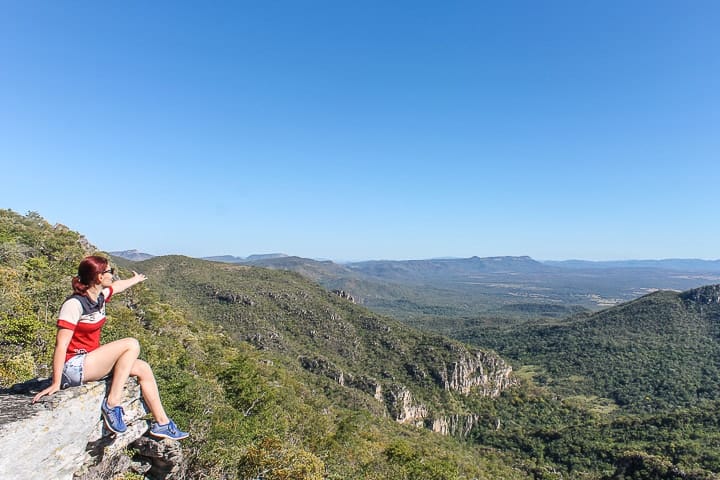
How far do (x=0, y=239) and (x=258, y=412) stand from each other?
32457mm

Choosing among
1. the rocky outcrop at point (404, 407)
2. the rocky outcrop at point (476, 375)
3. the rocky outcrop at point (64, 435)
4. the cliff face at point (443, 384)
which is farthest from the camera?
the rocky outcrop at point (476, 375)

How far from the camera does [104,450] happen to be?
7.47m

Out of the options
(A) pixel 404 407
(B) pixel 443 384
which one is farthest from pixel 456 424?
(A) pixel 404 407

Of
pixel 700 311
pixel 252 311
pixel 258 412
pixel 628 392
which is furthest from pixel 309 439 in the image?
pixel 700 311

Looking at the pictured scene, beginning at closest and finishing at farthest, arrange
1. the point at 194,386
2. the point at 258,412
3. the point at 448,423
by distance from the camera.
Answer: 1. the point at 194,386
2. the point at 258,412
3. the point at 448,423

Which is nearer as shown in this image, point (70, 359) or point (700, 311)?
point (70, 359)

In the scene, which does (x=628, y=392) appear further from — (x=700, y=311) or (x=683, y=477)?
(x=683, y=477)

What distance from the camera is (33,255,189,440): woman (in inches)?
242

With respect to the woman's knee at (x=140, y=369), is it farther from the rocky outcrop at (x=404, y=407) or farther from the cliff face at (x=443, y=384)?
the rocky outcrop at (x=404, y=407)

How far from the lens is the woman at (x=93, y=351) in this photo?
20.2ft

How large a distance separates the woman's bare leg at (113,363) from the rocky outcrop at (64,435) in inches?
11.8

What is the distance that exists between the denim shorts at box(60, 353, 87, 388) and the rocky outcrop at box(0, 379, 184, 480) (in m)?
0.19

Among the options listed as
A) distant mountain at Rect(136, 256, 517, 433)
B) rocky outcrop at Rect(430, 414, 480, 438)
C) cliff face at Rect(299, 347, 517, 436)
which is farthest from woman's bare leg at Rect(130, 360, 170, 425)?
rocky outcrop at Rect(430, 414, 480, 438)

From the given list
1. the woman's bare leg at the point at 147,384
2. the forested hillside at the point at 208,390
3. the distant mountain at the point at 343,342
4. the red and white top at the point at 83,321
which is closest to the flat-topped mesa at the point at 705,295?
the distant mountain at the point at 343,342
